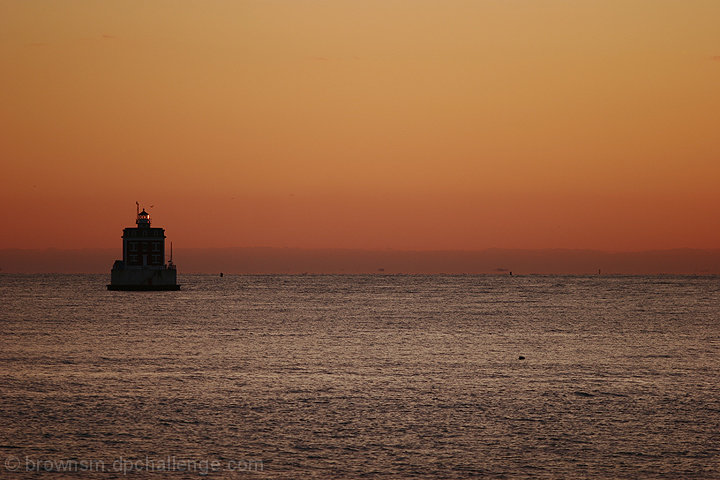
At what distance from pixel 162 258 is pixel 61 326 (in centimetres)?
8631

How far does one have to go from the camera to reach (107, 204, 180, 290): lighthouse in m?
180

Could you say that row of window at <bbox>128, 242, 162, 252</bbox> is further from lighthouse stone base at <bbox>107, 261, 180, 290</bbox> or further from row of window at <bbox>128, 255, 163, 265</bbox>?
lighthouse stone base at <bbox>107, 261, 180, 290</bbox>

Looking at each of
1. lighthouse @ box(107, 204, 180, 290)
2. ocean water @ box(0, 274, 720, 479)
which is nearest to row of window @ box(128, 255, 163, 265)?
lighthouse @ box(107, 204, 180, 290)

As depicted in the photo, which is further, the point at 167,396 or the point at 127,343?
the point at 127,343

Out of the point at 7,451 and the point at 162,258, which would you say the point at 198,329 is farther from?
the point at 162,258

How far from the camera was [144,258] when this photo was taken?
182 m

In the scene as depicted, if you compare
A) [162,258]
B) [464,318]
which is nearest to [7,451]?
[464,318]

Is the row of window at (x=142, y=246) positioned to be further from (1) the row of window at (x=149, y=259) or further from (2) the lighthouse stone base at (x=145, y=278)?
(2) the lighthouse stone base at (x=145, y=278)

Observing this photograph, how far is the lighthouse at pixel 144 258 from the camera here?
590ft

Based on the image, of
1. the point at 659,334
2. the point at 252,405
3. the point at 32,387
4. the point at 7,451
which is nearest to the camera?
the point at 7,451

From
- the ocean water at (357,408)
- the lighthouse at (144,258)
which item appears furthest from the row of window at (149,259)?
the ocean water at (357,408)

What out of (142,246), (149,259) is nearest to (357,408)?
(142,246)

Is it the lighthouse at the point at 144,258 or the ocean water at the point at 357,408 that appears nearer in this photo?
the ocean water at the point at 357,408

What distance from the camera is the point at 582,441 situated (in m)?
33.0
